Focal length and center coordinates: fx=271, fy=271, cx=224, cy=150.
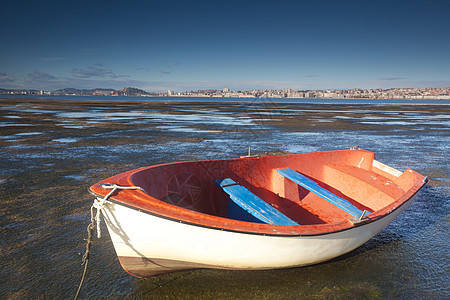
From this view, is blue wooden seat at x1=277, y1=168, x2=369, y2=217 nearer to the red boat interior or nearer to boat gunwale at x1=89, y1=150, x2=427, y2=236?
the red boat interior

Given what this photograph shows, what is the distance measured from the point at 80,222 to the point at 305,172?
17.5 feet

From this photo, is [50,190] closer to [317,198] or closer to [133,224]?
[133,224]

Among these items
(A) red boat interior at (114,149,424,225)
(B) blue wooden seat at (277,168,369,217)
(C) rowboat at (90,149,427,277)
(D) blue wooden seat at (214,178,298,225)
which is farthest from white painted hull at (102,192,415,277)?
(B) blue wooden seat at (277,168,369,217)

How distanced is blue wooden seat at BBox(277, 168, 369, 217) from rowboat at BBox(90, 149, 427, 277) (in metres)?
0.03

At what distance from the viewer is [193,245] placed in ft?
11.0

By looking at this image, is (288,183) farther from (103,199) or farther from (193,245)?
(103,199)

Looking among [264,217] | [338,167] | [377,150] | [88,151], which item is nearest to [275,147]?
[377,150]

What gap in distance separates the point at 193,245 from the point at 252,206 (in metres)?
1.53

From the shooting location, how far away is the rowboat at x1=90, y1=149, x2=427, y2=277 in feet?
10.6

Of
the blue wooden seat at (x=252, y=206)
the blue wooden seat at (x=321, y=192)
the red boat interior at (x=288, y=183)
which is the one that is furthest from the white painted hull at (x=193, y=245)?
the blue wooden seat at (x=321, y=192)

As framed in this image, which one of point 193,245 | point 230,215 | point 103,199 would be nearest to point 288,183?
point 230,215

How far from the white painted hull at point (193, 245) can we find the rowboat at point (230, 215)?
12 millimetres

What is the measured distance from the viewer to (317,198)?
655cm

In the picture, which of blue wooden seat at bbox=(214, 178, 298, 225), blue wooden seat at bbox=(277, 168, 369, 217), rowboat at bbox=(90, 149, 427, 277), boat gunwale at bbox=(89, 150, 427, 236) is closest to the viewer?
boat gunwale at bbox=(89, 150, 427, 236)
